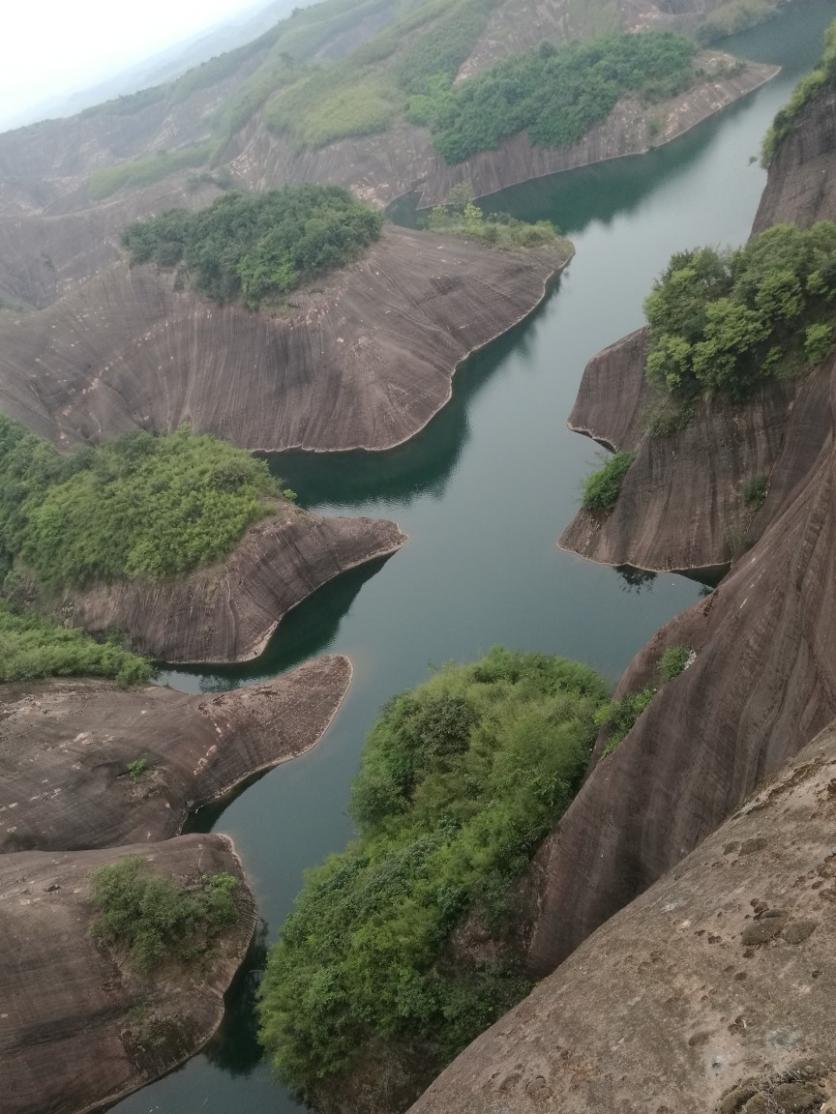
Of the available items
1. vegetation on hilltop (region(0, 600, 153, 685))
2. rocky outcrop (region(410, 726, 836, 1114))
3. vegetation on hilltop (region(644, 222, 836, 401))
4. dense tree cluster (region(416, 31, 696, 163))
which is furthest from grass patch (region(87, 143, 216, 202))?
rocky outcrop (region(410, 726, 836, 1114))

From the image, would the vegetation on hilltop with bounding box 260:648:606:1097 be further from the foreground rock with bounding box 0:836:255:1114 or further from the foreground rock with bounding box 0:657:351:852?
the foreground rock with bounding box 0:657:351:852

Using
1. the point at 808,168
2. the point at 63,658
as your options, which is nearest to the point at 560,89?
the point at 808,168

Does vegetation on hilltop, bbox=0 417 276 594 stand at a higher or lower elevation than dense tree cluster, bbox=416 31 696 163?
lower

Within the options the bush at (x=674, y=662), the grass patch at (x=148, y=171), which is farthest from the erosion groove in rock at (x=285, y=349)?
the grass patch at (x=148, y=171)

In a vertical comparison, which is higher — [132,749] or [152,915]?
[132,749]

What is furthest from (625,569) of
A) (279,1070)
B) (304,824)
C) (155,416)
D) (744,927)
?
(155,416)

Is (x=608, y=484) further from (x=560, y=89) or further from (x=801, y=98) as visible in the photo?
(x=560, y=89)
